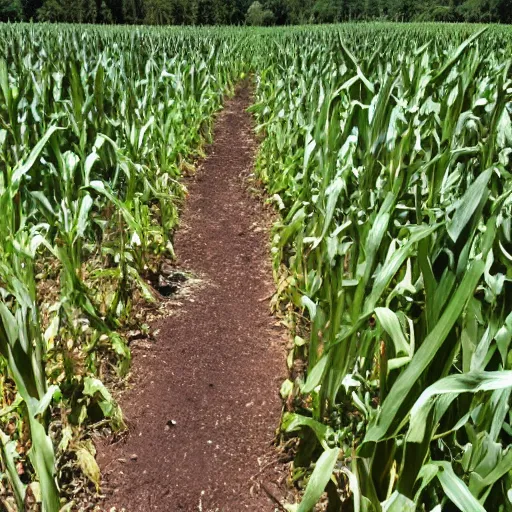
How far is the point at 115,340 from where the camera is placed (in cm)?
254

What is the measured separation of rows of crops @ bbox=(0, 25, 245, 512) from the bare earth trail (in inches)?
5.7

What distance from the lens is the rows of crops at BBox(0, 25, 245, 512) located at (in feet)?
5.52

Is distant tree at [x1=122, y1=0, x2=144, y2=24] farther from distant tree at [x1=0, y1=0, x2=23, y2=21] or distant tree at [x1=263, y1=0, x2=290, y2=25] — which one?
distant tree at [x1=263, y1=0, x2=290, y2=25]

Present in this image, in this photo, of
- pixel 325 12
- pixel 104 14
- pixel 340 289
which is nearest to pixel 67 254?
pixel 340 289

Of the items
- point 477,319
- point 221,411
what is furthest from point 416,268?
point 221,411

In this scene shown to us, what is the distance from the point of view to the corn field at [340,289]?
4.42ft

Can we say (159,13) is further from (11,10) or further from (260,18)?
(11,10)

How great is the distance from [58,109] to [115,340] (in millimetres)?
1734

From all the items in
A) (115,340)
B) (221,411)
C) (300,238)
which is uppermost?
(300,238)

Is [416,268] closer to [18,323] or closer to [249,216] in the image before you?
[18,323]

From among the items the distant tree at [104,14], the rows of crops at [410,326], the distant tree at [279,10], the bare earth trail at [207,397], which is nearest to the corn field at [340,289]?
the rows of crops at [410,326]

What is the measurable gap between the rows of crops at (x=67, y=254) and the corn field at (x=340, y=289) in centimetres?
1

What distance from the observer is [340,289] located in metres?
1.96

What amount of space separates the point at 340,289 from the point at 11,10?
6341cm
